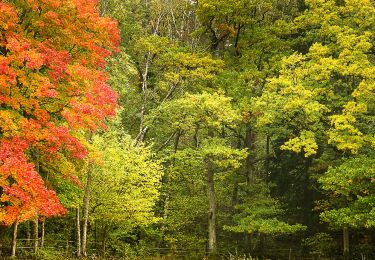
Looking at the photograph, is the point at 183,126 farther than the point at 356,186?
Yes

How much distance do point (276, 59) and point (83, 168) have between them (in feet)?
39.9

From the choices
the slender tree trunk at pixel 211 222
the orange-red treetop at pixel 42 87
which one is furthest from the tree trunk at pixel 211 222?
the orange-red treetop at pixel 42 87

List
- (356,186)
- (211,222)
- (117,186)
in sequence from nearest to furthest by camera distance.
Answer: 1. (356,186)
2. (117,186)
3. (211,222)

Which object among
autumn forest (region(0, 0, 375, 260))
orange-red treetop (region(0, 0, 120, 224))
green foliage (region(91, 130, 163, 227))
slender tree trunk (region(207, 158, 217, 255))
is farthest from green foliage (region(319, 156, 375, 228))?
orange-red treetop (region(0, 0, 120, 224))

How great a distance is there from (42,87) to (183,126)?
979 cm

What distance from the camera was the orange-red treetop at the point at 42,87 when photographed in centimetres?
1114

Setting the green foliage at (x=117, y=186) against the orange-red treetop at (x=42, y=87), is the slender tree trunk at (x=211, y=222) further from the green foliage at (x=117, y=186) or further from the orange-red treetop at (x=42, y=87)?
the orange-red treetop at (x=42, y=87)

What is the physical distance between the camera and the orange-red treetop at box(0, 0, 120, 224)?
11141 millimetres

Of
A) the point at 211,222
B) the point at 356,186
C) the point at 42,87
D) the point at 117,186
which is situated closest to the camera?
the point at 42,87

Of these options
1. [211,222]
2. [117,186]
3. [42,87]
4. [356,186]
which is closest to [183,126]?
[117,186]

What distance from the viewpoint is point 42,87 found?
11.7 m

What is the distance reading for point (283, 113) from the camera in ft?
68.1

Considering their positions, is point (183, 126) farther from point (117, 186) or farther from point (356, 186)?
point (356, 186)

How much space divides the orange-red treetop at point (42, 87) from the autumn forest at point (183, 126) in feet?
0.17
